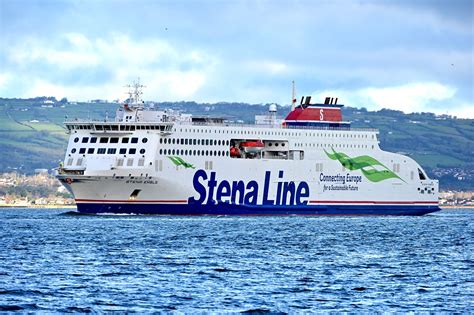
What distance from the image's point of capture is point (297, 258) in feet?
141

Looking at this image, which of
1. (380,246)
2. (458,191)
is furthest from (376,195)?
(458,191)

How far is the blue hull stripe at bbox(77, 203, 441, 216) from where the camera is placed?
224 feet

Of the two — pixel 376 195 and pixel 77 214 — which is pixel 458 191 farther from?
pixel 77 214

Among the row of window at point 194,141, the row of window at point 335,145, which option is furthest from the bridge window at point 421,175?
the row of window at point 194,141

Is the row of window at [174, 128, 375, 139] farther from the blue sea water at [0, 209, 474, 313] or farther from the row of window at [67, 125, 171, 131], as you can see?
the blue sea water at [0, 209, 474, 313]

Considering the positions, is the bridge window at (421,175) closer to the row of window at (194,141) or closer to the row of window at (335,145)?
the row of window at (335,145)

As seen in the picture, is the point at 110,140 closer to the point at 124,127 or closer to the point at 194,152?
the point at 124,127

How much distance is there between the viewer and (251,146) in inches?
2874

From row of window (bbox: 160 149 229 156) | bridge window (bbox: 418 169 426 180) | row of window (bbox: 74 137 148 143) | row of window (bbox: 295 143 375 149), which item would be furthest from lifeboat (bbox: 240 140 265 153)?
bridge window (bbox: 418 169 426 180)

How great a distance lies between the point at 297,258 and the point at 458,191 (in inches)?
5078

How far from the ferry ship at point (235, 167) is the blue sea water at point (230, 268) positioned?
5078mm

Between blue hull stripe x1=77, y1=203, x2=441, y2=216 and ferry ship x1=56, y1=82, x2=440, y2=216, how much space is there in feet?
0.20

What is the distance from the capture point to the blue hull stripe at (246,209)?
68.2 meters

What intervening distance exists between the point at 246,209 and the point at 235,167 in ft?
8.91
